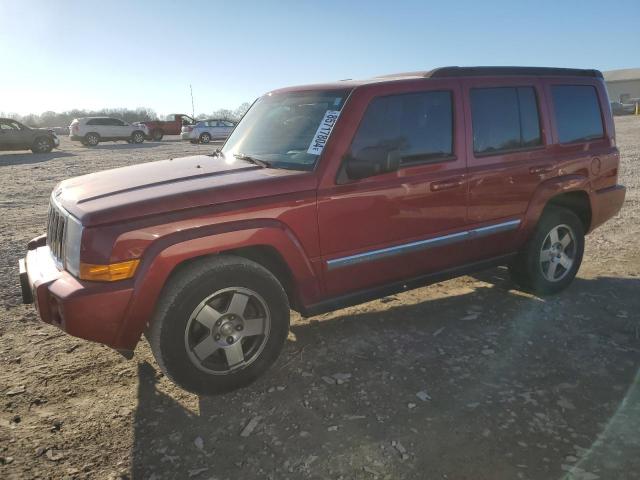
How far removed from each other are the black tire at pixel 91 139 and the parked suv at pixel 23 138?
537 cm

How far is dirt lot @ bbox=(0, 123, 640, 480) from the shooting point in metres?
2.47

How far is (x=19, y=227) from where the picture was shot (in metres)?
7.29

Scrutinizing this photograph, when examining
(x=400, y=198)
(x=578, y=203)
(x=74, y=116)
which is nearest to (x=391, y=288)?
(x=400, y=198)

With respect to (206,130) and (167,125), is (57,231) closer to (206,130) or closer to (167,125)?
(206,130)

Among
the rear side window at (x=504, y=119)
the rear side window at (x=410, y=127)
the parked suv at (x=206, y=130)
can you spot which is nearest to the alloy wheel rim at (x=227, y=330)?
the rear side window at (x=410, y=127)

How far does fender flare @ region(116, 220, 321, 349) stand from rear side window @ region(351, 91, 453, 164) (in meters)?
0.80

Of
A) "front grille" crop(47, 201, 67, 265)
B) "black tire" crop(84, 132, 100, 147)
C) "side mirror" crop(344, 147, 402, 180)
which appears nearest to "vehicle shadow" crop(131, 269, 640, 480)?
"front grille" crop(47, 201, 67, 265)

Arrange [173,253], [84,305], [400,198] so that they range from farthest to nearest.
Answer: [400,198] → [173,253] → [84,305]

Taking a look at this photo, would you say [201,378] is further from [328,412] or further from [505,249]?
[505,249]

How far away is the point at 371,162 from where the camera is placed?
124 inches

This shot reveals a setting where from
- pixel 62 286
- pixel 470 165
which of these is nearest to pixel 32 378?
pixel 62 286

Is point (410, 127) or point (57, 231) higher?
point (410, 127)

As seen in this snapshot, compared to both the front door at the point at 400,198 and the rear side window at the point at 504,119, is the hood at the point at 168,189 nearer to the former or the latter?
the front door at the point at 400,198

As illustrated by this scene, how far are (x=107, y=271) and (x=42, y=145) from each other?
74.2 ft
